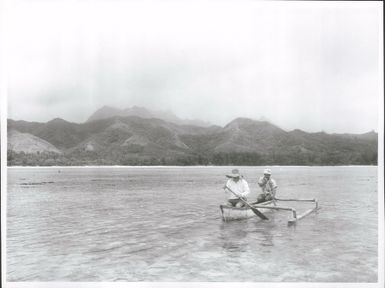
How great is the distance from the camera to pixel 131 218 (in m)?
18.0

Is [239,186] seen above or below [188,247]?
above

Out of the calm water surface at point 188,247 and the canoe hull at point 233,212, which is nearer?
the calm water surface at point 188,247

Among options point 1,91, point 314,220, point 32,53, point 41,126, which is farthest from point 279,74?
point 41,126

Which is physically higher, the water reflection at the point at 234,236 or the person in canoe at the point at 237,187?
the person in canoe at the point at 237,187

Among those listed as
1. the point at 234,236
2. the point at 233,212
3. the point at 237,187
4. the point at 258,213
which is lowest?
the point at 234,236

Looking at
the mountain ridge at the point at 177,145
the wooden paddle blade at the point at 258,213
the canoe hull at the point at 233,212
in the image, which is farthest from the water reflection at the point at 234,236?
the mountain ridge at the point at 177,145

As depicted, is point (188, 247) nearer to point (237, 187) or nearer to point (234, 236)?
point (234, 236)

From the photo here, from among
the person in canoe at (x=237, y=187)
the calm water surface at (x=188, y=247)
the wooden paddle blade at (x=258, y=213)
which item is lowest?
the calm water surface at (x=188, y=247)

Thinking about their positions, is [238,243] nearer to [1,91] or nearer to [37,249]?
[37,249]

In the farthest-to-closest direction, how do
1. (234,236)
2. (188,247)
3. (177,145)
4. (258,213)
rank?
(177,145) → (258,213) → (234,236) → (188,247)

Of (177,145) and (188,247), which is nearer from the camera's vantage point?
(188,247)

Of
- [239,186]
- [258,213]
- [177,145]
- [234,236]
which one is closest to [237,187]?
[239,186]

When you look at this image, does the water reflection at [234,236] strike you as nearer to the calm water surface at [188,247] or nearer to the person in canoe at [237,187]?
the calm water surface at [188,247]

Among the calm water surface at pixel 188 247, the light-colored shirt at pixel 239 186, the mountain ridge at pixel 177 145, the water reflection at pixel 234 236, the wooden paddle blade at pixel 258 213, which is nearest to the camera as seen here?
the calm water surface at pixel 188 247
